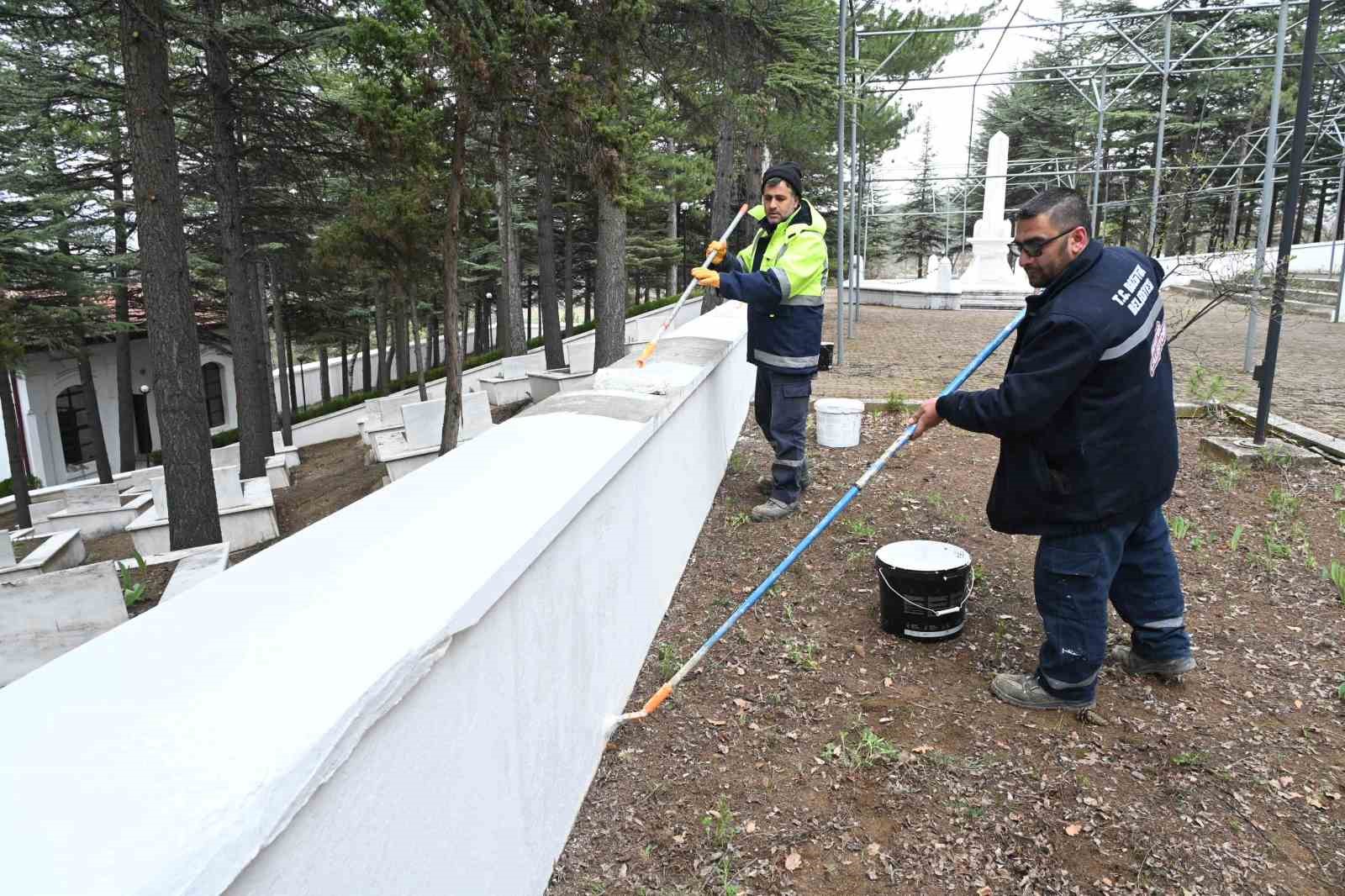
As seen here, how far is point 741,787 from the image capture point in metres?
2.66

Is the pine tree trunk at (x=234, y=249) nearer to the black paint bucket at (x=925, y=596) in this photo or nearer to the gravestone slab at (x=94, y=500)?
the gravestone slab at (x=94, y=500)

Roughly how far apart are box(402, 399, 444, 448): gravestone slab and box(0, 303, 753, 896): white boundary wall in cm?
949

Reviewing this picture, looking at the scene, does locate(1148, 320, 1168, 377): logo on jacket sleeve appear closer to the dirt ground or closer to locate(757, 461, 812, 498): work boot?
the dirt ground

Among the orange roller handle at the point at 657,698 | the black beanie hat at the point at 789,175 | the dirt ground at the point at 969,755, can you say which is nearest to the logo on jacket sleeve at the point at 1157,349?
the dirt ground at the point at 969,755

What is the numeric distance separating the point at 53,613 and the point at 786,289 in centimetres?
636

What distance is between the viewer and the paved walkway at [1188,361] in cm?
782

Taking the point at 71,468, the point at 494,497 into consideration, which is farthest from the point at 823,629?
the point at 71,468

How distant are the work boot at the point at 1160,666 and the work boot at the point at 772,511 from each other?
6.70ft

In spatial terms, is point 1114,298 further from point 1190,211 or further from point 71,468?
point 71,468

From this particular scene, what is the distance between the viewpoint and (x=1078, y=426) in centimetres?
276

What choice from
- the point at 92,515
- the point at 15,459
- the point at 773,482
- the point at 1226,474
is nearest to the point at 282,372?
the point at 15,459

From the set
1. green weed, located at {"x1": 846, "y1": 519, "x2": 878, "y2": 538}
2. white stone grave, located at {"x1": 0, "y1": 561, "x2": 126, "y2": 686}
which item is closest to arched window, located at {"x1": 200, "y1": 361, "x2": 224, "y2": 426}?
white stone grave, located at {"x1": 0, "y1": 561, "x2": 126, "y2": 686}

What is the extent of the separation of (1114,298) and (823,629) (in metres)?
1.81

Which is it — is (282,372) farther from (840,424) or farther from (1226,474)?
(1226,474)
